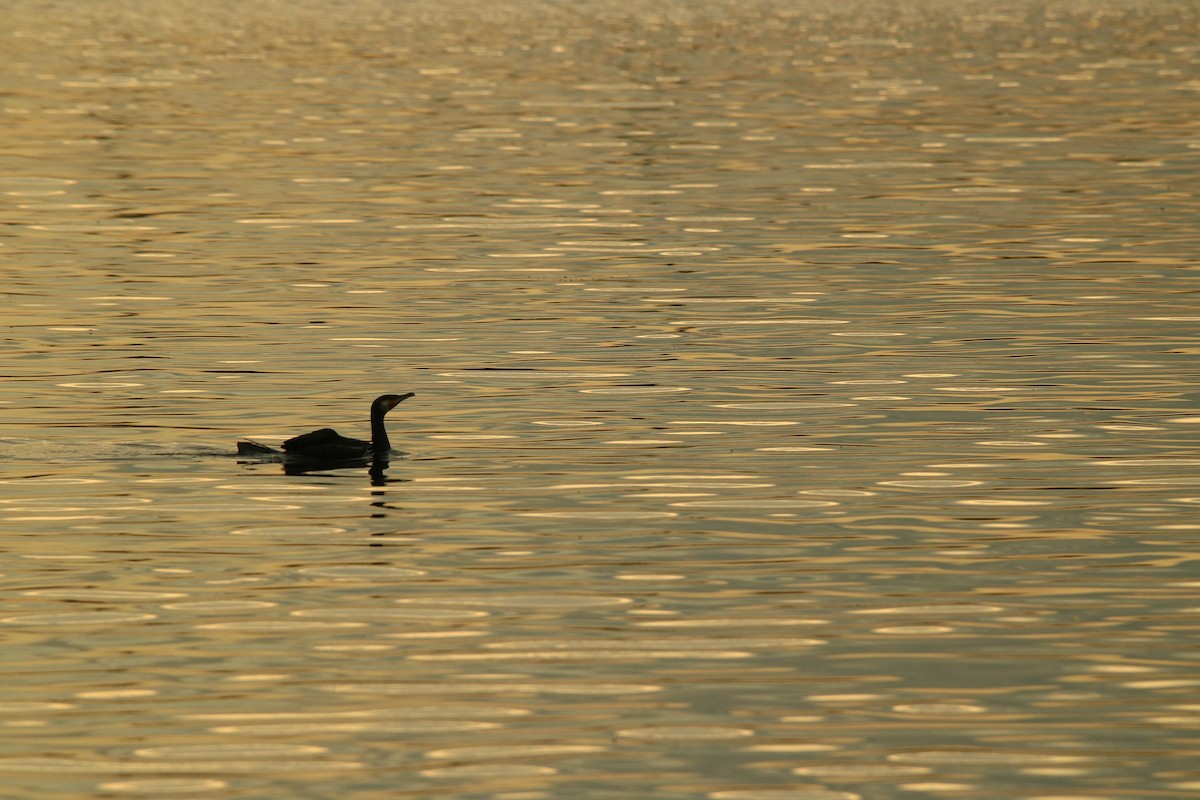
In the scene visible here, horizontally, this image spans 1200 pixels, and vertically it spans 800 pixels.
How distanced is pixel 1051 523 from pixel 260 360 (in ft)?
40.6

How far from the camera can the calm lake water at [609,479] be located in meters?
13.9

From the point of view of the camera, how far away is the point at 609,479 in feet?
70.8

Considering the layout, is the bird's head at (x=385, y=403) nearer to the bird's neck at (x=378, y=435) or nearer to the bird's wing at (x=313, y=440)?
the bird's neck at (x=378, y=435)

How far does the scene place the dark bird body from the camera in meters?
22.1

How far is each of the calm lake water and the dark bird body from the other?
211mm

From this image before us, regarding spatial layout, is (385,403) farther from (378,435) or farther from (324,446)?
(324,446)

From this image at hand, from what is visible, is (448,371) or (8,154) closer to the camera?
(448,371)

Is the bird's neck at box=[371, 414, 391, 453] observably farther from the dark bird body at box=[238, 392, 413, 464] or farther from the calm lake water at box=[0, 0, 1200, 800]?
the calm lake water at box=[0, 0, 1200, 800]

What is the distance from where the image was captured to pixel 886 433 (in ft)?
77.8

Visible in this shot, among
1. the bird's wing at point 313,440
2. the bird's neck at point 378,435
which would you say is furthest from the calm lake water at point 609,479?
the bird's neck at point 378,435

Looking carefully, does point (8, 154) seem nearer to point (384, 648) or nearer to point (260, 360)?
point (260, 360)

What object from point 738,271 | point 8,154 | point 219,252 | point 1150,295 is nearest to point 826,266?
point 738,271

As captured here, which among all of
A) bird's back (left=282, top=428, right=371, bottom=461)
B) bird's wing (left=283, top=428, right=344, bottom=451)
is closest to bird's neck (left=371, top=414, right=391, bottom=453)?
bird's back (left=282, top=428, right=371, bottom=461)

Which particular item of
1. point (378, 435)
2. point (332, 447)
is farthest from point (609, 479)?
point (332, 447)
